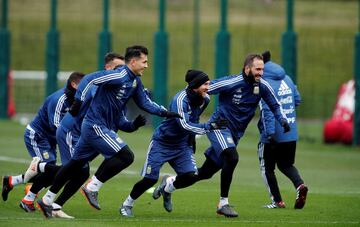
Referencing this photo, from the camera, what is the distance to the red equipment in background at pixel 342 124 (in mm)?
28703

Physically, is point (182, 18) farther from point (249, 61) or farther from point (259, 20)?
point (249, 61)

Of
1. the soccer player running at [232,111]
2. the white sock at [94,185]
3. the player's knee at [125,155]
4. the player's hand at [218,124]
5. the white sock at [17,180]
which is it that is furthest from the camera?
the white sock at [17,180]

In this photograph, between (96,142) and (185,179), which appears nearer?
(96,142)

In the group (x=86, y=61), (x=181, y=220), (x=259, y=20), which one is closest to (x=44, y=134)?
(x=181, y=220)

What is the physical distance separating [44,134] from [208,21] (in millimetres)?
31257

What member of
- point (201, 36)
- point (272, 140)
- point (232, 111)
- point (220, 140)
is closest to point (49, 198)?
point (220, 140)

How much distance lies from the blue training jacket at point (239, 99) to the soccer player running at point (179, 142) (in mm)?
366

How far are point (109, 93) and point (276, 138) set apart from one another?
3.05 metres

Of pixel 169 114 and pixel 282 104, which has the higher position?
pixel 169 114

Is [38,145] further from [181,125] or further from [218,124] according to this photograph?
[218,124]

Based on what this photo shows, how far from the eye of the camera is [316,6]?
4306cm

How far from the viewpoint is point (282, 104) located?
16.4 m

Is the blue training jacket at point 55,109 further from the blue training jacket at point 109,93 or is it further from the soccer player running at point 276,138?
the soccer player running at point 276,138

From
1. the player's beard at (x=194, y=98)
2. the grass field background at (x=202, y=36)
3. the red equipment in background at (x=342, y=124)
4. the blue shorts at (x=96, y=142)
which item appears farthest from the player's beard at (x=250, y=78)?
the grass field background at (x=202, y=36)
